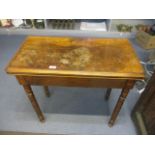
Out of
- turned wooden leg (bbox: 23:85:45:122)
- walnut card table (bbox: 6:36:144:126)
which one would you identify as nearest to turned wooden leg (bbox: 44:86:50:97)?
turned wooden leg (bbox: 23:85:45:122)

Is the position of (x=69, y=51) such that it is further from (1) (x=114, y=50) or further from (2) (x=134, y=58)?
(2) (x=134, y=58)

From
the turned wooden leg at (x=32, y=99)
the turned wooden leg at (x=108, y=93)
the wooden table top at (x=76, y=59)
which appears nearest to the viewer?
the wooden table top at (x=76, y=59)

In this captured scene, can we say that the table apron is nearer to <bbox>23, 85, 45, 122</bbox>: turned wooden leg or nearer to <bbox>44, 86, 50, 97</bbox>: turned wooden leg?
<bbox>23, 85, 45, 122</bbox>: turned wooden leg

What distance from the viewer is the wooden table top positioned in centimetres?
89

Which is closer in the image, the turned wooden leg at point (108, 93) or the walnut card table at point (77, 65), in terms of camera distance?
the walnut card table at point (77, 65)

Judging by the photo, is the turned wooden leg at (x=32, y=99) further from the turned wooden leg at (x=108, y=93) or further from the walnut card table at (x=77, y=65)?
the turned wooden leg at (x=108, y=93)

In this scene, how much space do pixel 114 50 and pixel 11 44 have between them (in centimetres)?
185

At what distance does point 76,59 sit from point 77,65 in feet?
0.19

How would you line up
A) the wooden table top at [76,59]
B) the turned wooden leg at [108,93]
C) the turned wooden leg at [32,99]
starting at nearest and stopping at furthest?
the wooden table top at [76,59] < the turned wooden leg at [32,99] < the turned wooden leg at [108,93]

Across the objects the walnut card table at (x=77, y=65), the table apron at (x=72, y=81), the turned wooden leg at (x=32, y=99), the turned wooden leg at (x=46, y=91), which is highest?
the walnut card table at (x=77, y=65)

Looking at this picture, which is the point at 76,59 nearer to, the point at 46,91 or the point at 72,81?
the point at 72,81

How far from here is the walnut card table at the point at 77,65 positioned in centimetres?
89

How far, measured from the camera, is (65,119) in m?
1.36

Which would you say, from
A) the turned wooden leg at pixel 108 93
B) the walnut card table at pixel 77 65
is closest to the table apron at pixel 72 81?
the walnut card table at pixel 77 65
